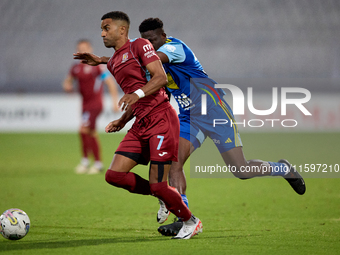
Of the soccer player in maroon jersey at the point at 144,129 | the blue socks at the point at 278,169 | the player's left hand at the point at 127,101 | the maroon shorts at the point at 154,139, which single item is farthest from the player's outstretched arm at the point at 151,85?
the blue socks at the point at 278,169

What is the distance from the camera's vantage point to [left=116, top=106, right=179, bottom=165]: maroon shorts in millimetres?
4672

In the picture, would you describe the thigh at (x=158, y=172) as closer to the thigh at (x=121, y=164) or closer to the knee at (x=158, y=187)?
the knee at (x=158, y=187)

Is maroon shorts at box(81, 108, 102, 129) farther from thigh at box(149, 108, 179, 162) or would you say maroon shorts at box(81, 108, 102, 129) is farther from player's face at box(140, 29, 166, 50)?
thigh at box(149, 108, 179, 162)

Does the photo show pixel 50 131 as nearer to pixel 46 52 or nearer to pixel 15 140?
pixel 15 140

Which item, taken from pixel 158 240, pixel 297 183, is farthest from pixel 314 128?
pixel 158 240

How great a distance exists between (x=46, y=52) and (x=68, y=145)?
8577mm

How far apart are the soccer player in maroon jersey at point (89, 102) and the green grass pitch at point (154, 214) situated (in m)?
0.56

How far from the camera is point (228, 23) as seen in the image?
24.6m

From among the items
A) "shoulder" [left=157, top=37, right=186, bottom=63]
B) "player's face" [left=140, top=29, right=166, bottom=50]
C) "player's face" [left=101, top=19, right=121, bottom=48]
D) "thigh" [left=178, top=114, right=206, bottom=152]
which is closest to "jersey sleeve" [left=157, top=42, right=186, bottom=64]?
"shoulder" [left=157, top=37, right=186, bottom=63]

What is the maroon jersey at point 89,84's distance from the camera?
1098cm

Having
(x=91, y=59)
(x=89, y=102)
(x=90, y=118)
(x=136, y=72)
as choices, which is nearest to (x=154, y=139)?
(x=136, y=72)

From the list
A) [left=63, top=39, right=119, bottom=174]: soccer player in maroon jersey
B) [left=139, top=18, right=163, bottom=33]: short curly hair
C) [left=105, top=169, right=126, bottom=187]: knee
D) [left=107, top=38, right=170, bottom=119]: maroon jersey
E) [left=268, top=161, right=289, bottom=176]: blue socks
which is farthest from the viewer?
[left=63, top=39, right=119, bottom=174]: soccer player in maroon jersey

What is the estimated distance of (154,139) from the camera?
468 cm

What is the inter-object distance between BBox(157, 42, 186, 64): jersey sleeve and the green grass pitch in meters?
1.95
